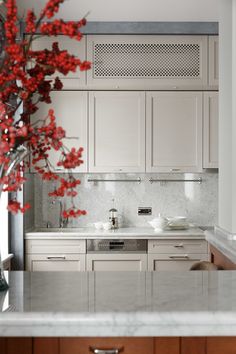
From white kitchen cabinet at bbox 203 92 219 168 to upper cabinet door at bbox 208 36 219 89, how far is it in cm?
12

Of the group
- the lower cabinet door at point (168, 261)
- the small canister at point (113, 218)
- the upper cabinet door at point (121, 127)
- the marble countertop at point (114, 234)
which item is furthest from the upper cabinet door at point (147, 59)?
the lower cabinet door at point (168, 261)

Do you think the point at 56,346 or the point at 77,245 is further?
the point at 77,245

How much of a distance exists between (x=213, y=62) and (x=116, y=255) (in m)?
2.00

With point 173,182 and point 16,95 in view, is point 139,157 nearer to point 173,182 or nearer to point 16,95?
point 173,182

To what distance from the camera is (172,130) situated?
4867 mm

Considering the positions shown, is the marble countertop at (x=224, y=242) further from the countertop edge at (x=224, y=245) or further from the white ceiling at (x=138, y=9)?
the white ceiling at (x=138, y=9)

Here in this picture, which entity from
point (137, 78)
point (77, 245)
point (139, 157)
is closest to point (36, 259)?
point (77, 245)

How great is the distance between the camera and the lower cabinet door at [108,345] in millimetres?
1479

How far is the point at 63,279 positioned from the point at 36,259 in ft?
9.56

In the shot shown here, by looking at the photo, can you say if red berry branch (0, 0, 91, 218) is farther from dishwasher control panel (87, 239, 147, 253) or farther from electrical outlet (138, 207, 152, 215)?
electrical outlet (138, 207, 152, 215)

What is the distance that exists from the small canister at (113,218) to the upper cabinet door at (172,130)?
57cm

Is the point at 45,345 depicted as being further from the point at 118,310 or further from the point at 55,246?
the point at 55,246

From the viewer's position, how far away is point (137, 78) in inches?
190

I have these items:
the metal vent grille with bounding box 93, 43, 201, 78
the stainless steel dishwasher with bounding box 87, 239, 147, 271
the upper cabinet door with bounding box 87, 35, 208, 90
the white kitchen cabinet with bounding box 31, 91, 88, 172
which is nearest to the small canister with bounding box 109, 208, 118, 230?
the stainless steel dishwasher with bounding box 87, 239, 147, 271
